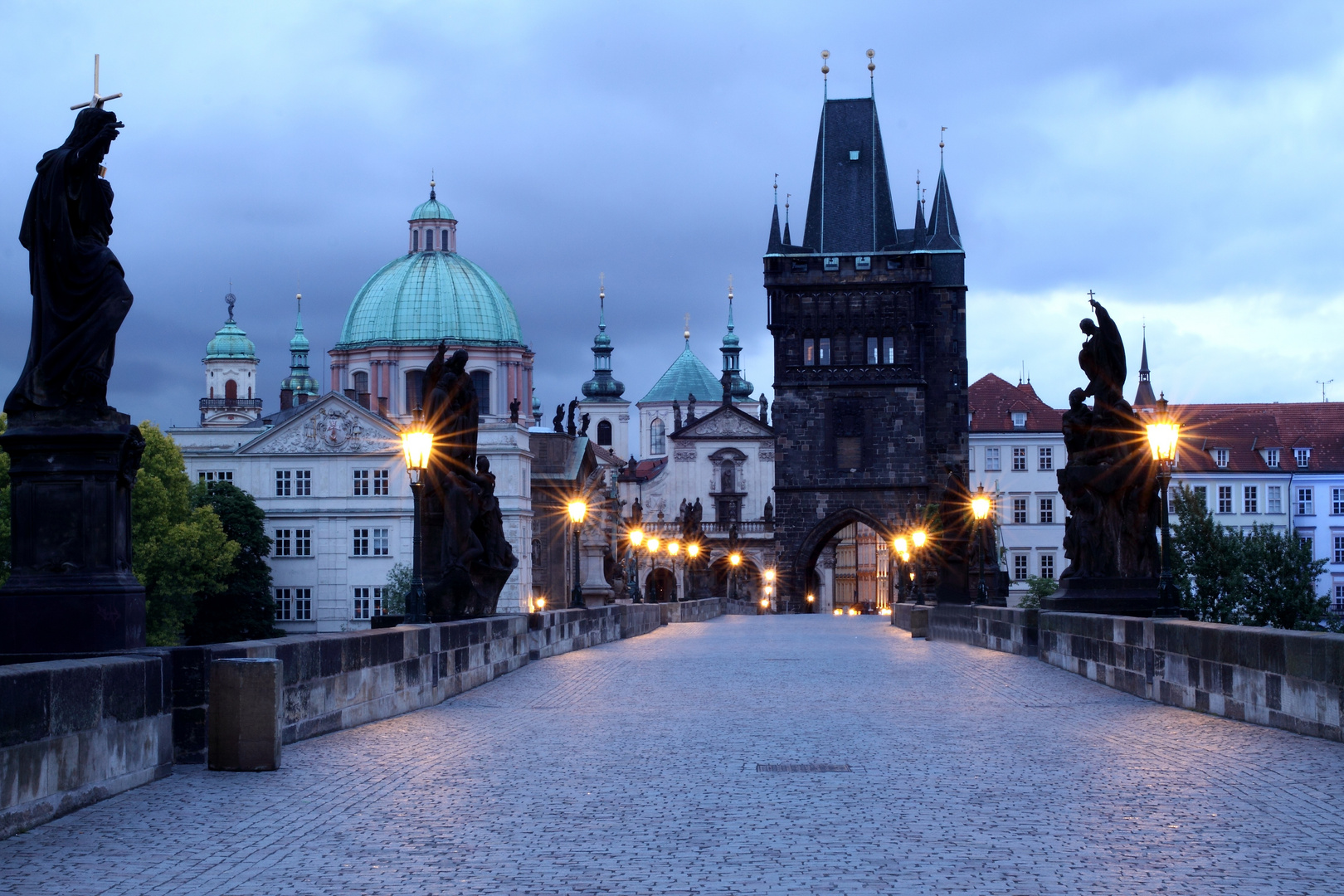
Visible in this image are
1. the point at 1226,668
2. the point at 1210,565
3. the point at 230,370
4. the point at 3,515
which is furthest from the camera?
the point at 230,370

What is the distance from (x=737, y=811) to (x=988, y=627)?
65.2ft

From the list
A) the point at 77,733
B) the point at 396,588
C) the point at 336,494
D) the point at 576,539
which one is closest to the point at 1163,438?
the point at 77,733

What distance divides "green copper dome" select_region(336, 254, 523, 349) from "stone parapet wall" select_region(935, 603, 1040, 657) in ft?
234

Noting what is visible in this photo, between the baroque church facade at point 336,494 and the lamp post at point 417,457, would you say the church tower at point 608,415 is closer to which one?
the baroque church facade at point 336,494

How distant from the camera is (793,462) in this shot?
296 ft

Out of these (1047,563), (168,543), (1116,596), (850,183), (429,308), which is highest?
(850,183)

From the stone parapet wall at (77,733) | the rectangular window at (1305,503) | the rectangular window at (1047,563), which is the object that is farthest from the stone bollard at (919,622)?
the rectangular window at (1047,563)

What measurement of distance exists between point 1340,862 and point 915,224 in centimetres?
8964

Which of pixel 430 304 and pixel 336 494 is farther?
pixel 430 304

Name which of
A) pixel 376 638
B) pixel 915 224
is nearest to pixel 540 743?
pixel 376 638

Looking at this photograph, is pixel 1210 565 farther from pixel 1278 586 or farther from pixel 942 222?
pixel 942 222

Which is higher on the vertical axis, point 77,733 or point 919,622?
point 77,733

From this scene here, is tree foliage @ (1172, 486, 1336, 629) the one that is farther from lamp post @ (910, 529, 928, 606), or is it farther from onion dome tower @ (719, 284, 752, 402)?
onion dome tower @ (719, 284, 752, 402)

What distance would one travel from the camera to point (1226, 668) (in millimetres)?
14156
